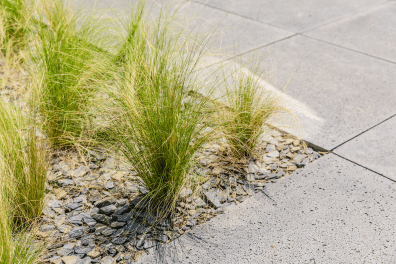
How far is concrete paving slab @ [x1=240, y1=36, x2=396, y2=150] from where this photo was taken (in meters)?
3.31

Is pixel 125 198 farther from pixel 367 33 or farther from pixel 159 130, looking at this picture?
pixel 367 33

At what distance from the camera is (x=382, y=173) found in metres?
2.81

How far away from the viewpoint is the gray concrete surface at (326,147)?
2273 millimetres

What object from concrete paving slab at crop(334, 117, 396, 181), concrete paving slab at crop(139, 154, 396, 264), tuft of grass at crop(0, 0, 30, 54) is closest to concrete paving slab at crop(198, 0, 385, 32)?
concrete paving slab at crop(334, 117, 396, 181)

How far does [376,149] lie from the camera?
3051mm

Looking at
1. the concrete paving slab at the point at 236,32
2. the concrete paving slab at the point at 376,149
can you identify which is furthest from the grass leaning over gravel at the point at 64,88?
the concrete paving slab at the point at 376,149

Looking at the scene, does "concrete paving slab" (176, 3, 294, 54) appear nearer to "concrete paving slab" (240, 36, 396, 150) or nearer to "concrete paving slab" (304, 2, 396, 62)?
"concrete paving slab" (240, 36, 396, 150)

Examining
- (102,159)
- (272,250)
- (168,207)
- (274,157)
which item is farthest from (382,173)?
(102,159)

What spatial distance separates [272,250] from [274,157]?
912 mm

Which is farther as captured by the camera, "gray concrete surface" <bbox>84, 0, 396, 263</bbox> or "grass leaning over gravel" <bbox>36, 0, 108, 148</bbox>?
"grass leaning over gravel" <bbox>36, 0, 108, 148</bbox>

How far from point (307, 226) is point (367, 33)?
3.37 metres

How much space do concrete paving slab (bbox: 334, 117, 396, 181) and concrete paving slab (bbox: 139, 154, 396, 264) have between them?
0.32 feet

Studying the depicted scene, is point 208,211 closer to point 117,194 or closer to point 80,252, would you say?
point 117,194

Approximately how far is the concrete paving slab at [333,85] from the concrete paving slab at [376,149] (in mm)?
73
